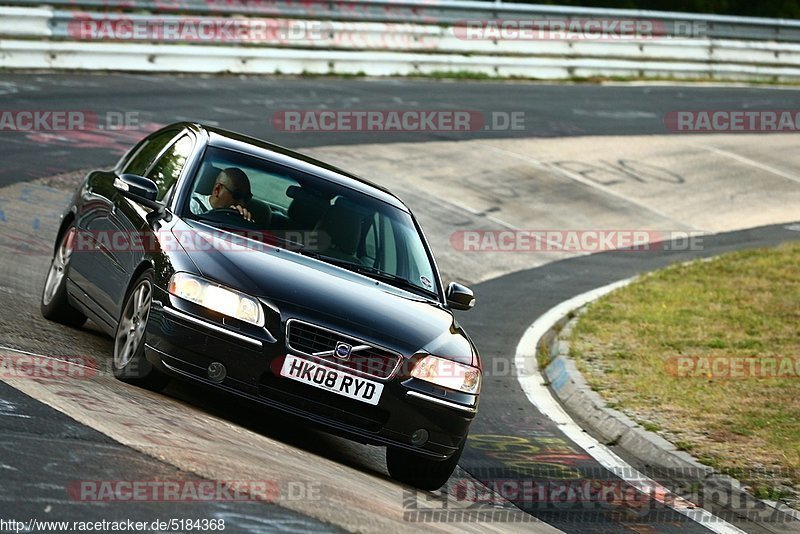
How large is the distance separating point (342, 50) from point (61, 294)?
1827 centimetres

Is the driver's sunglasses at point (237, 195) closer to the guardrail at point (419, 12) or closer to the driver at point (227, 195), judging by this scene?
the driver at point (227, 195)

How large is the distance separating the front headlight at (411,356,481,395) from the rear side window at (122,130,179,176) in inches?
112

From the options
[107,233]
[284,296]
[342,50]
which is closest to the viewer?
[284,296]

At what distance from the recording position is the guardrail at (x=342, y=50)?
22.2 metres

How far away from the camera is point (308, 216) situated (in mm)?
7879

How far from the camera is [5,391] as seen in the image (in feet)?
20.9

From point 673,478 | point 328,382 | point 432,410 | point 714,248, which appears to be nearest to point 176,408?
point 328,382

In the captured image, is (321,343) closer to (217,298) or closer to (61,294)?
(217,298)

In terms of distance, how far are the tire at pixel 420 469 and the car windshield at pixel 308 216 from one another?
3.53ft

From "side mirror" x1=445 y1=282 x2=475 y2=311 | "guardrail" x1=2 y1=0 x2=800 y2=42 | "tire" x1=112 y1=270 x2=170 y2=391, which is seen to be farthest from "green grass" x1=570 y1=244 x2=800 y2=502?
"guardrail" x1=2 y1=0 x2=800 y2=42

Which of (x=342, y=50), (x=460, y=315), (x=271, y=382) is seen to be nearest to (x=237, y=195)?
(x=271, y=382)

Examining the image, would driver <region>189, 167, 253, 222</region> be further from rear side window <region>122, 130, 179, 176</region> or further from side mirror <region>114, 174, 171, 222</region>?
rear side window <region>122, 130, 179, 176</region>

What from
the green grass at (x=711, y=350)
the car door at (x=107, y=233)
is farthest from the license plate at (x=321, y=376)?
the green grass at (x=711, y=350)

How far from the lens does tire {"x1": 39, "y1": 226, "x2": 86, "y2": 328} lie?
8.86 metres
